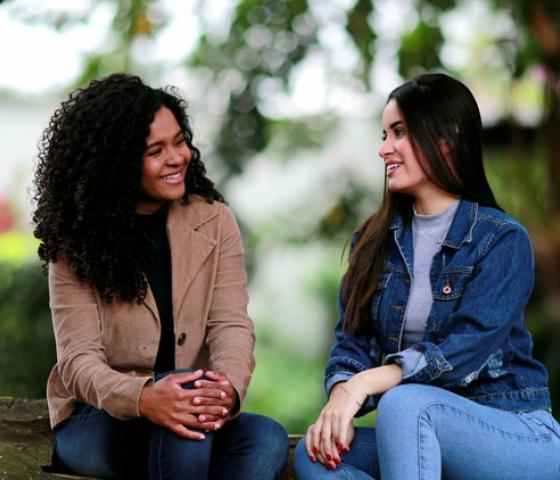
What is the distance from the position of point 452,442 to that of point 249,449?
52cm

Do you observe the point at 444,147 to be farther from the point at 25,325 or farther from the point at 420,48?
the point at 25,325

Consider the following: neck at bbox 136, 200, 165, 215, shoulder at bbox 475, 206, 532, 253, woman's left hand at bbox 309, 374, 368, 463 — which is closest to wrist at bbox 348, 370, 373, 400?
woman's left hand at bbox 309, 374, 368, 463

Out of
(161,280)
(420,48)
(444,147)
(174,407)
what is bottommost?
(174,407)

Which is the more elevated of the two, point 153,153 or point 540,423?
point 153,153

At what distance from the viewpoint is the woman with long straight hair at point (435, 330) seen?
2.18m

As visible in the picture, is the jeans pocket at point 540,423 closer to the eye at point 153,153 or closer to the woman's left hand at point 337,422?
the woman's left hand at point 337,422

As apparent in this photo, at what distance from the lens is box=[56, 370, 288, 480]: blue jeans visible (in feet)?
7.97

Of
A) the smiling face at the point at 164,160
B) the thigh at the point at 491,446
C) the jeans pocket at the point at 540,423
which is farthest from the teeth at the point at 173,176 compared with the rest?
the jeans pocket at the point at 540,423

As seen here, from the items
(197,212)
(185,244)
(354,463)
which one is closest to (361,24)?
(197,212)

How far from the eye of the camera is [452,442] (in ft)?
7.11

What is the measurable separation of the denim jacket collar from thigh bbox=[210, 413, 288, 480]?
0.62 metres

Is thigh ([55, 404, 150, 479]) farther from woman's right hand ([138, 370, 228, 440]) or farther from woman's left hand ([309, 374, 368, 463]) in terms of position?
woman's left hand ([309, 374, 368, 463])

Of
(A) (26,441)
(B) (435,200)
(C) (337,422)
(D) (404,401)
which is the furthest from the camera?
(A) (26,441)

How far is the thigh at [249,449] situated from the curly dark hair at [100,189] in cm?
40
